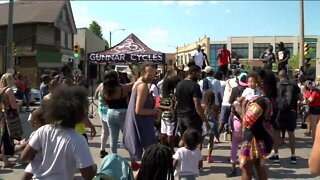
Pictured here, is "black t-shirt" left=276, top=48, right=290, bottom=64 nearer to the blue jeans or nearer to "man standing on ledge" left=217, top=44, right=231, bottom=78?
Answer: "man standing on ledge" left=217, top=44, right=231, bottom=78

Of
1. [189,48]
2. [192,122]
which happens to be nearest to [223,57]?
[192,122]

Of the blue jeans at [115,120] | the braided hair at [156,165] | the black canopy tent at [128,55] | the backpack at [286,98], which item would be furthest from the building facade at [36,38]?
the braided hair at [156,165]

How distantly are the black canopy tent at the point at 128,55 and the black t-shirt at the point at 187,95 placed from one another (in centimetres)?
799

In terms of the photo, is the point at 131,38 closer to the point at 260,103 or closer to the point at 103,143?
the point at 103,143

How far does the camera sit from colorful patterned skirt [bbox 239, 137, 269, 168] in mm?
5304

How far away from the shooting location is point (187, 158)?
5.46 meters

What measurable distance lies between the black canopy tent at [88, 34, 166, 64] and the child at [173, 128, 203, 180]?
31.2 feet

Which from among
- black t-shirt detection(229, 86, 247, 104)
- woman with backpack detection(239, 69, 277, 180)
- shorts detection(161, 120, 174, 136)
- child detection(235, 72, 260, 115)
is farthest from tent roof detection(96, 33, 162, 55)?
woman with backpack detection(239, 69, 277, 180)

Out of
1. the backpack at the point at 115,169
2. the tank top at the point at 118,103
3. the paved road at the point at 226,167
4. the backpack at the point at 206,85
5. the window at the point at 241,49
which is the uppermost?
the window at the point at 241,49

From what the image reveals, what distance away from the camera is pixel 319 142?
252 cm

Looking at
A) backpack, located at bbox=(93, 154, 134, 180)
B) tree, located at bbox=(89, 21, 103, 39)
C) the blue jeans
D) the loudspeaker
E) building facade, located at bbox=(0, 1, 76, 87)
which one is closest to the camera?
backpack, located at bbox=(93, 154, 134, 180)

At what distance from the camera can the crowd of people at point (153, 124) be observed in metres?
3.17

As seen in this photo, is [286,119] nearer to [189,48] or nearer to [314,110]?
[314,110]

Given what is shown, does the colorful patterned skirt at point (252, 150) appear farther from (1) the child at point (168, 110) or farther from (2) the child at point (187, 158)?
(1) the child at point (168, 110)
